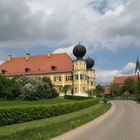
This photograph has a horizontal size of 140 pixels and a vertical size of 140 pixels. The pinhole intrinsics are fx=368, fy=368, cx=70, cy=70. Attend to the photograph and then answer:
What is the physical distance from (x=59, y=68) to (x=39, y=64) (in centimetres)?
752

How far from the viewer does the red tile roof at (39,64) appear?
323 ft

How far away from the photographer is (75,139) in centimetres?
1555

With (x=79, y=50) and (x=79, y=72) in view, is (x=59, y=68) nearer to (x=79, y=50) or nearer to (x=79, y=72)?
(x=79, y=72)

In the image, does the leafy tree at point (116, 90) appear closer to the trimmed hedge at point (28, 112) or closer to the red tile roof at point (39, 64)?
the red tile roof at point (39, 64)

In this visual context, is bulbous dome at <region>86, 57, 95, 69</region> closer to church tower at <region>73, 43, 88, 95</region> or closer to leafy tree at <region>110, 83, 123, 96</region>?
church tower at <region>73, 43, 88, 95</region>

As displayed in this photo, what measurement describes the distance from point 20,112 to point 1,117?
259 cm

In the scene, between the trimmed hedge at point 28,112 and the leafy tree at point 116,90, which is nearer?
the trimmed hedge at point 28,112

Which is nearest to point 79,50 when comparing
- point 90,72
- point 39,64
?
point 39,64

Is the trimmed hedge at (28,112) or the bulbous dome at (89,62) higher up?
the bulbous dome at (89,62)

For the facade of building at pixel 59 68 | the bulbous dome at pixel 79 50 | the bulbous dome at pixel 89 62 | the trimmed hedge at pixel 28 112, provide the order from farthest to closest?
the bulbous dome at pixel 89 62 → the facade of building at pixel 59 68 → the bulbous dome at pixel 79 50 → the trimmed hedge at pixel 28 112

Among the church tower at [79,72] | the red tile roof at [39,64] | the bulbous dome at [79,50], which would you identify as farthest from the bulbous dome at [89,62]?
the bulbous dome at [79,50]

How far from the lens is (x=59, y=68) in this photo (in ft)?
321

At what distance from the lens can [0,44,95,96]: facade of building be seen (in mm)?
94562

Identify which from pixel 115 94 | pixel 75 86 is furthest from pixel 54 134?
pixel 115 94
